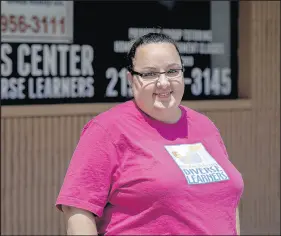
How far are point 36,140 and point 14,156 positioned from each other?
0.22 meters

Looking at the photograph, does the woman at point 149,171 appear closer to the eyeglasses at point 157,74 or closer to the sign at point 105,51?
the eyeglasses at point 157,74

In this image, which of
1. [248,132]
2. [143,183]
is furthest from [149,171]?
[248,132]

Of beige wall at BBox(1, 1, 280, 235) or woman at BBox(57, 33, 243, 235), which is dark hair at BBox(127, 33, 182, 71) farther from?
beige wall at BBox(1, 1, 280, 235)

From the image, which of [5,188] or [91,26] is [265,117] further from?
[5,188]

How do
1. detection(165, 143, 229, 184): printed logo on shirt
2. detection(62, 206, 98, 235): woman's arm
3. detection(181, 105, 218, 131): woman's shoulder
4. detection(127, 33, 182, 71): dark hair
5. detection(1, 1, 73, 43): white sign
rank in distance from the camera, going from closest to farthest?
detection(62, 206, 98, 235): woman's arm, detection(165, 143, 229, 184): printed logo on shirt, detection(127, 33, 182, 71): dark hair, detection(181, 105, 218, 131): woman's shoulder, detection(1, 1, 73, 43): white sign

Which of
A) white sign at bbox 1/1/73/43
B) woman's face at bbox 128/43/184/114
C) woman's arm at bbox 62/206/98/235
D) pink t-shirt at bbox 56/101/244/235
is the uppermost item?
white sign at bbox 1/1/73/43

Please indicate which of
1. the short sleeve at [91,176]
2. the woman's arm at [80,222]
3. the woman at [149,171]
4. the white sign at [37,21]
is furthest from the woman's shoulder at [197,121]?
the white sign at [37,21]

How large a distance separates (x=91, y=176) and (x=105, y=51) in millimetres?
3533

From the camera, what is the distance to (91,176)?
2.19m

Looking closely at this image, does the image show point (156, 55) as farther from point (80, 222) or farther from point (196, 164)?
point (80, 222)

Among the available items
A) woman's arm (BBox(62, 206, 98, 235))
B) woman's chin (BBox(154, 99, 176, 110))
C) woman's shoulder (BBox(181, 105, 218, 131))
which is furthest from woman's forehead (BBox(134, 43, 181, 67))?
woman's arm (BBox(62, 206, 98, 235))

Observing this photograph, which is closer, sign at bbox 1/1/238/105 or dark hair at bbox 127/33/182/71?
dark hair at bbox 127/33/182/71

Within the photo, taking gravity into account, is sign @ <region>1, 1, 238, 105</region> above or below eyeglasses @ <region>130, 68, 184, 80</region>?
above

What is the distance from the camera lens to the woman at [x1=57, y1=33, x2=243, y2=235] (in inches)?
86.7
